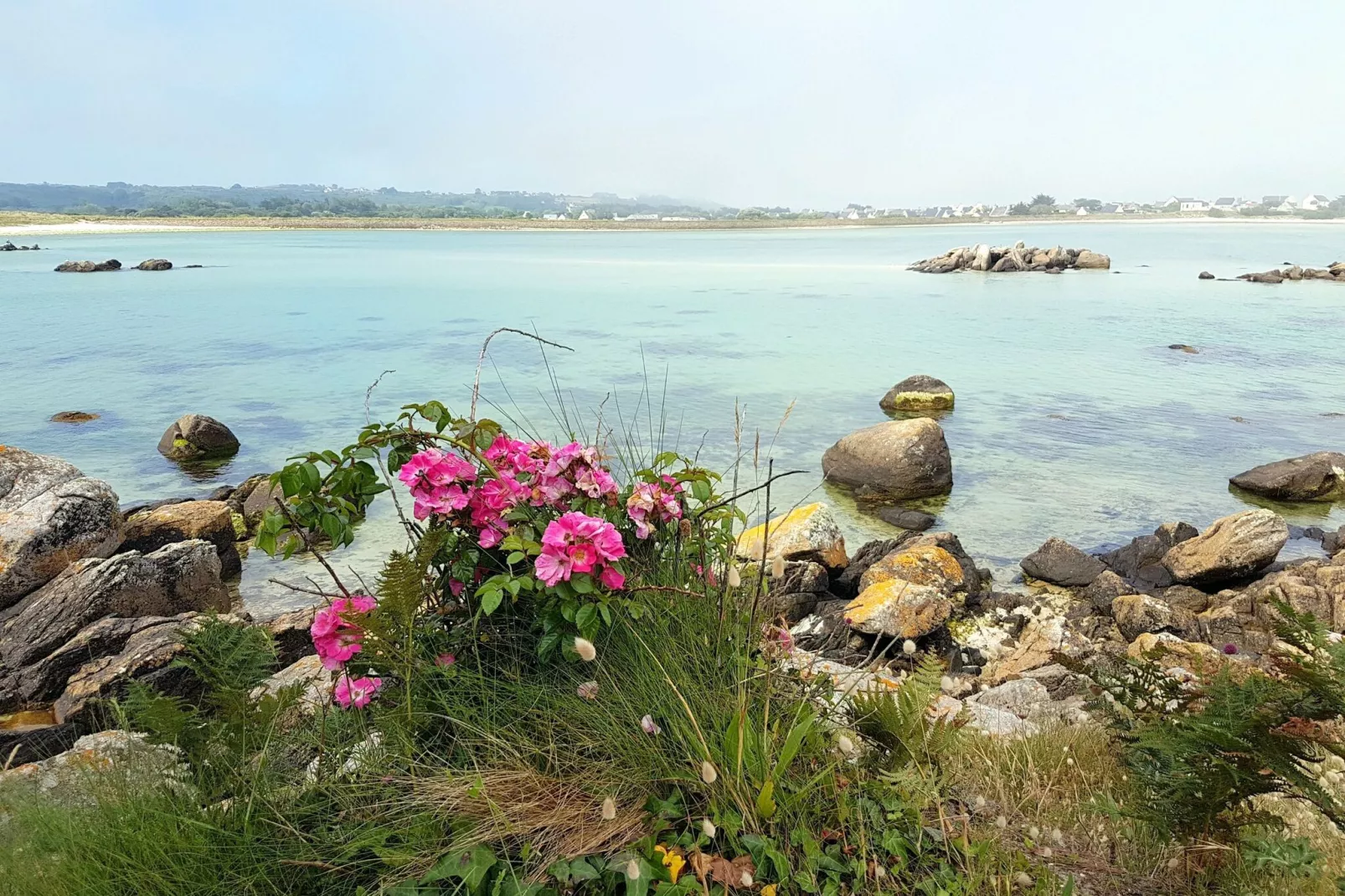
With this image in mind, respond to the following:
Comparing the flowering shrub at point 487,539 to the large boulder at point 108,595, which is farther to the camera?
the large boulder at point 108,595

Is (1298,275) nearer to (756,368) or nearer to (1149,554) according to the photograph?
(756,368)

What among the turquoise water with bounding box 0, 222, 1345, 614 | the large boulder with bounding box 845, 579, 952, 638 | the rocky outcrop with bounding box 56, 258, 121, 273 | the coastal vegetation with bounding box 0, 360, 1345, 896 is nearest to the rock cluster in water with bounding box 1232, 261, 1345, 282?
the turquoise water with bounding box 0, 222, 1345, 614

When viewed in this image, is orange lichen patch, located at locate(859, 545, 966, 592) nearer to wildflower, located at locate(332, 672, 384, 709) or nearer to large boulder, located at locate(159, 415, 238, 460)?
wildflower, located at locate(332, 672, 384, 709)

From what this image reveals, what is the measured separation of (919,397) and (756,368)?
530 centimetres

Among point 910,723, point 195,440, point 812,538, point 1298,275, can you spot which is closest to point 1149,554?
point 812,538

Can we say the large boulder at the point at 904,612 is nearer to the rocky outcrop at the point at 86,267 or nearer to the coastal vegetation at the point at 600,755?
the coastal vegetation at the point at 600,755

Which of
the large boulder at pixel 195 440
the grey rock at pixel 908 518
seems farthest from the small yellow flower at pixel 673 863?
the large boulder at pixel 195 440

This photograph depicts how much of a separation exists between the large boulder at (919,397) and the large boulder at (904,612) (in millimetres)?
10834

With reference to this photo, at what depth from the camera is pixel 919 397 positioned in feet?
59.2

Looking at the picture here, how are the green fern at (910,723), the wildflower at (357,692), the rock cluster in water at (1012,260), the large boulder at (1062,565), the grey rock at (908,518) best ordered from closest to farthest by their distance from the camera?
the green fern at (910,723)
the wildflower at (357,692)
the large boulder at (1062,565)
the grey rock at (908,518)
the rock cluster in water at (1012,260)

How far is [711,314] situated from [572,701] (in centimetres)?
3193

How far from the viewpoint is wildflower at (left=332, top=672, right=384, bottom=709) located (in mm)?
2795

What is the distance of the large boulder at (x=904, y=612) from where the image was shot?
7223 mm

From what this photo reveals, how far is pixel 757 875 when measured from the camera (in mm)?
2297
